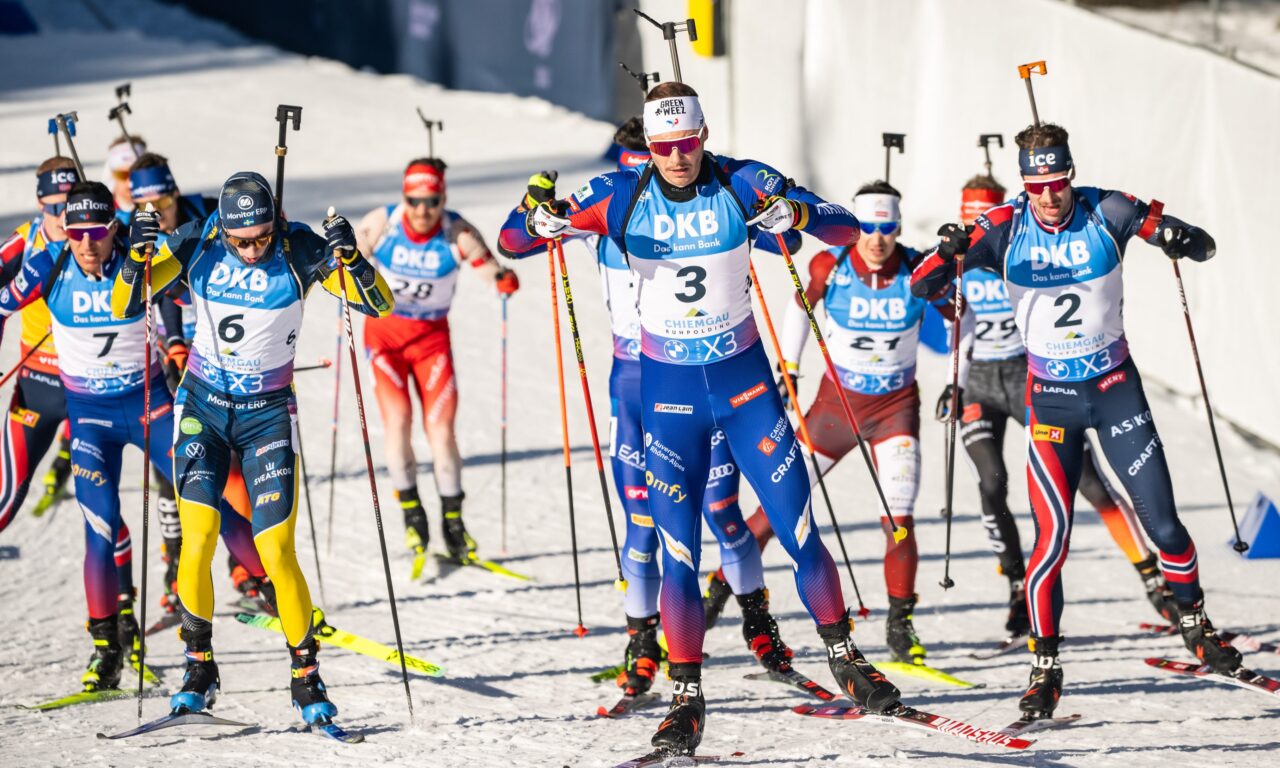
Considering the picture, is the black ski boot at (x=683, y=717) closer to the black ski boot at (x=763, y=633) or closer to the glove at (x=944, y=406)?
the black ski boot at (x=763, y=633)

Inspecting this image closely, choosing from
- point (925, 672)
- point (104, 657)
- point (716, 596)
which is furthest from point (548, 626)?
point (104, 657)

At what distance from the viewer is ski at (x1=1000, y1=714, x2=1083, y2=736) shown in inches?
291

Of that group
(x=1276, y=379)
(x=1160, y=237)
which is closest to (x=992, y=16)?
(x=1276, y=379)

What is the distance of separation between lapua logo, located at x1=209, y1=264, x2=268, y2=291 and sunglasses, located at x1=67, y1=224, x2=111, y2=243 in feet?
3.13

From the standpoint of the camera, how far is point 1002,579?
10.0 meters

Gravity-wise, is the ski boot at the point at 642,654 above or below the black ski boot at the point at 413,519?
below

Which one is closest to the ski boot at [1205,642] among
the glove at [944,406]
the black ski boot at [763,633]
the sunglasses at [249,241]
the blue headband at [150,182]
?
the glove at [944,406]

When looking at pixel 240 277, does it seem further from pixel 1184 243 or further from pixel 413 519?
pixel 1184 243

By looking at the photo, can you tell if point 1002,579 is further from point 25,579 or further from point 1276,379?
point 25,579

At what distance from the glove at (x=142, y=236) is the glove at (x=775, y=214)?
260 centimetres

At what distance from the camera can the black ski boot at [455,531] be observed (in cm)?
1005

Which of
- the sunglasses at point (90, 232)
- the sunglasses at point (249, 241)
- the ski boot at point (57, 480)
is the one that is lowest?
the ski boot at point (57, 480)

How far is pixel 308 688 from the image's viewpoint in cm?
746

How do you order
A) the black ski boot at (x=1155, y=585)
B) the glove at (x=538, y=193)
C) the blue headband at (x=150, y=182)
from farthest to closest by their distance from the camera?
the blue headband at (x=150, y=182)
the black ski boot at (x=1155, y=585)
the glove at (x=538, y=193)
